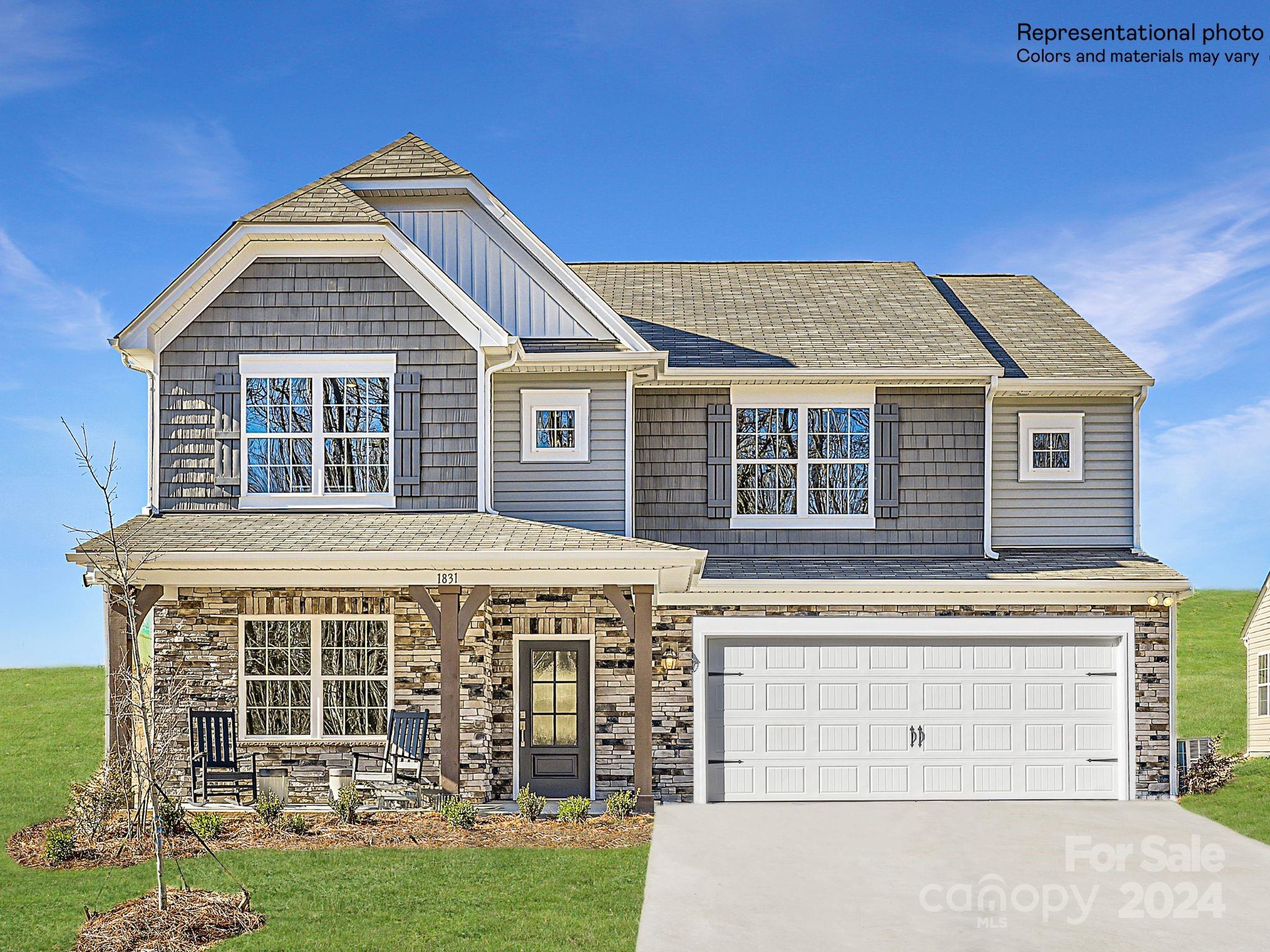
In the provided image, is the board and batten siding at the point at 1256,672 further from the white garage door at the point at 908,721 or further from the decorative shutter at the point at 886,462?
the decorative shutter at the point at 886,462

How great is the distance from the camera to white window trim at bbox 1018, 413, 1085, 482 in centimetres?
1619

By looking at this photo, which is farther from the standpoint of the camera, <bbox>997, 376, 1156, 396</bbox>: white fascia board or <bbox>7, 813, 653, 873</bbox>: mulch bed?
<bbox>997, 376, 1156, 396</bbox>: white fascia board

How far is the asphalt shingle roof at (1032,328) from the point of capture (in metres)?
16.4

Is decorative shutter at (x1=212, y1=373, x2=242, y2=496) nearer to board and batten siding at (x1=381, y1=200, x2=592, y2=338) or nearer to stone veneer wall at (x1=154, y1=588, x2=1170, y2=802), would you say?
stone veneer wall at (x1=154, y1=588, x2=1170, y2=802)

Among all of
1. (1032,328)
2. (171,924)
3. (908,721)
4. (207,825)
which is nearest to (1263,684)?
(1032,328)

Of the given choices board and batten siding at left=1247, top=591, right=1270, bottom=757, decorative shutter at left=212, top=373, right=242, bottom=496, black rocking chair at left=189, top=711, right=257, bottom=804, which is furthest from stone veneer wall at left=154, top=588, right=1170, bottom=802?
board and batten siding at left=1247, top=591, right=1270, bottom=757

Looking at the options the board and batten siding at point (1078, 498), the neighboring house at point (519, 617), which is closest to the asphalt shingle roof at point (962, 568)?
the neighboring house at point (519, 617)

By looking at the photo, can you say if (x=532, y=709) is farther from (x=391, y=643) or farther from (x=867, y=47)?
(x=867, y=47)

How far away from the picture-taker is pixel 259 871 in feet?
33.0

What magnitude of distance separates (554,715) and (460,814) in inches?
114

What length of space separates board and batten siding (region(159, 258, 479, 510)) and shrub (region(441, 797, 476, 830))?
3.69 metres

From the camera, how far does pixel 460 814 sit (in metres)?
11.6

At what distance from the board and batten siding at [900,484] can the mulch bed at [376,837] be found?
4.57 m

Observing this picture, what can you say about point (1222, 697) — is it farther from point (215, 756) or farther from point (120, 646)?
point (120, 646)
